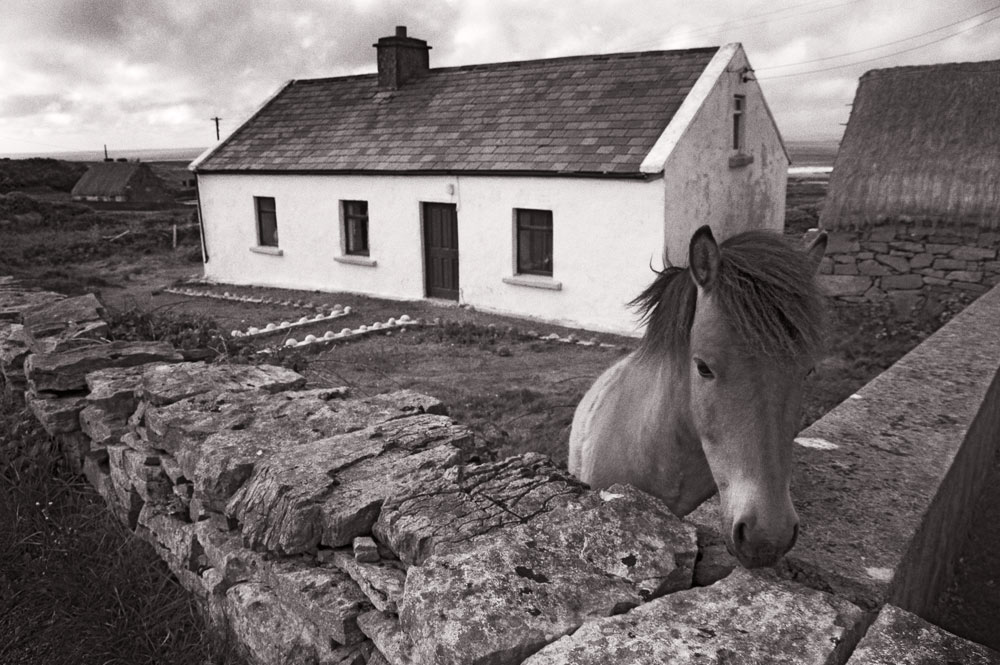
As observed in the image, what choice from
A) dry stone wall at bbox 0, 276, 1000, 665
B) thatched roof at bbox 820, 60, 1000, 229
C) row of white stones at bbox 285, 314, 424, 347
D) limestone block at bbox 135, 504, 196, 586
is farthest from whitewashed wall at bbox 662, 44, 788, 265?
limestone block at bbox 135, 504, 196, 586

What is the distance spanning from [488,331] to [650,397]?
A: 988 cm

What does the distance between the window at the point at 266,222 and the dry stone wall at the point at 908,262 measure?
44.0 ft

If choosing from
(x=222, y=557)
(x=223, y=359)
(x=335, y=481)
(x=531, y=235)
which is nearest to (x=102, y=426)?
(x=223, y=359)

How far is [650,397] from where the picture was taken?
291cm

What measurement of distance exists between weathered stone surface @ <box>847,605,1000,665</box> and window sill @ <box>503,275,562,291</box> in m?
12.2

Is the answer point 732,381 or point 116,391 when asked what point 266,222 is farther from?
point 732,381

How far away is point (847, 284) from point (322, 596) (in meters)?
12.1

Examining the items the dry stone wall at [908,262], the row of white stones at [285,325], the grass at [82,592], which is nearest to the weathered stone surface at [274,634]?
the grass at [82,592]

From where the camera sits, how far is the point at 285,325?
509 inches

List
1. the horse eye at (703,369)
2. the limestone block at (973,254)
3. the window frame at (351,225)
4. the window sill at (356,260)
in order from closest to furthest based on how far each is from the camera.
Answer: the horse eye at (703,369) < the limestone block at (973,254) < the window sill at (356,260) < the window frame at (351,225)

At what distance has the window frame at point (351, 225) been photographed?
56.0 feet

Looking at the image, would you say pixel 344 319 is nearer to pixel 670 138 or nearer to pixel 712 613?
pixel 670 138

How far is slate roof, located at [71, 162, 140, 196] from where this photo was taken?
3859 centimetres

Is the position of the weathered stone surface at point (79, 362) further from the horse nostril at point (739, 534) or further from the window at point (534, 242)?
the window at point (534, 242)
